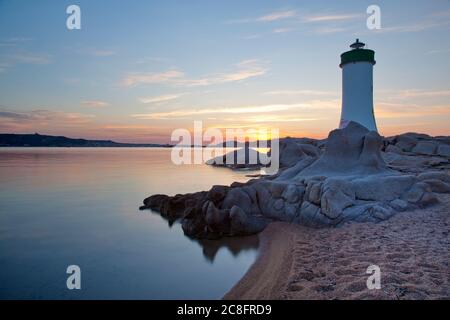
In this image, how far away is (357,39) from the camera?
19.0 metres

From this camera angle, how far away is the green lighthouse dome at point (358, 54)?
18609 millimetres

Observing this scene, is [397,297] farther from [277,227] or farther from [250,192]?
[250,192]

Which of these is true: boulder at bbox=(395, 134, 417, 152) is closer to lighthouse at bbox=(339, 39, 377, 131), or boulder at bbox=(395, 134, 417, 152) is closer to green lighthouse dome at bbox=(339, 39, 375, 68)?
lighthouse at bbox=(339, 39, 377, 131)

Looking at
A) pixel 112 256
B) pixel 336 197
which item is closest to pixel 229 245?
pixel 112 256

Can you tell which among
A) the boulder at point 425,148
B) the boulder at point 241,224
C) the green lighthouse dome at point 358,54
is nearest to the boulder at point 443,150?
the boulder at point 425,148

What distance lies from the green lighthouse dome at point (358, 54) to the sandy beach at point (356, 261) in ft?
37.0

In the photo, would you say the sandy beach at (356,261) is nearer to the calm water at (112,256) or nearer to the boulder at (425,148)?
the calm water at (112,256)

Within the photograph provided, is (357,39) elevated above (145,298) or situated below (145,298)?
above

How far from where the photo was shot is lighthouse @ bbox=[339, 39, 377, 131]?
18.8 metres

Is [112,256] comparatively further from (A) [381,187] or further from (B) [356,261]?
(A) [381,187]

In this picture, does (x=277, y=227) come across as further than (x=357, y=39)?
No

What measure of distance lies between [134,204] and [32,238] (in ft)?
24.3

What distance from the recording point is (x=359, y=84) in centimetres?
1889
